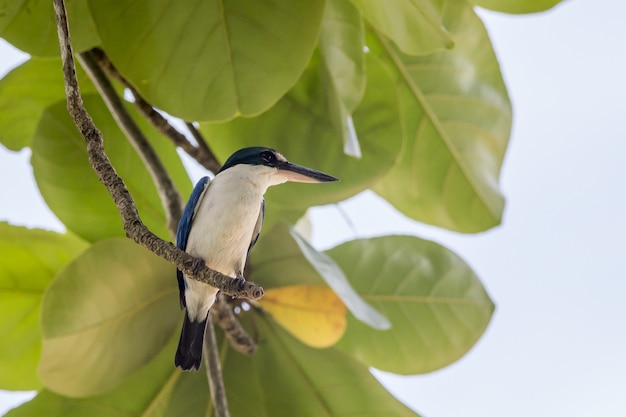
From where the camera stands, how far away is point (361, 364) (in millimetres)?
855

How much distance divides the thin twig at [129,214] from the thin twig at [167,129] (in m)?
0.26

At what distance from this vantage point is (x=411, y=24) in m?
0.67

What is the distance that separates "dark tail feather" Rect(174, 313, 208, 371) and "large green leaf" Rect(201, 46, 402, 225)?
0.24 meters

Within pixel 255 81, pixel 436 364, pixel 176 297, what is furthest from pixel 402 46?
pixel 436 364

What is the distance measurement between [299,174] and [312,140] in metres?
0.31

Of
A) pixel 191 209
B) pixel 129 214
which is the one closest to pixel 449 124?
pixel 191 209

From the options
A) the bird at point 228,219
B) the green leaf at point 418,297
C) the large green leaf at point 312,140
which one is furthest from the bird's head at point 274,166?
the green leaf at point 418,297

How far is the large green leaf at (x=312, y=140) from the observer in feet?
2.23

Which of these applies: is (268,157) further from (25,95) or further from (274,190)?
(25,95)

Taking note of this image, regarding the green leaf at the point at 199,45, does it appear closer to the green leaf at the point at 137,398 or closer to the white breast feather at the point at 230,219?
the white breast feather at the point at 230,219

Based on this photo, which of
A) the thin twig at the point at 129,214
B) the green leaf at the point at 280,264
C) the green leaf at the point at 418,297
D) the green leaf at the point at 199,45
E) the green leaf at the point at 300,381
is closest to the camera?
the thin twig at the point at 129,214

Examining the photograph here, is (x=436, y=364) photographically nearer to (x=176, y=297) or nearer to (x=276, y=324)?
(x=276, y=324)

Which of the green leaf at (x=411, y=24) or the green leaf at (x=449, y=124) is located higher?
the green leaf at (x=411, y=24)

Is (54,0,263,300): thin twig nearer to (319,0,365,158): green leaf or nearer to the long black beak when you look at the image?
the long black beak
